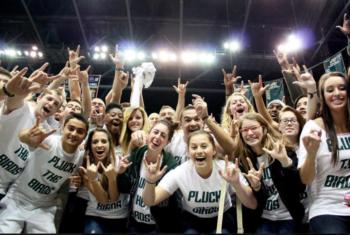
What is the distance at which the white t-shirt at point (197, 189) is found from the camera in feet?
8.71

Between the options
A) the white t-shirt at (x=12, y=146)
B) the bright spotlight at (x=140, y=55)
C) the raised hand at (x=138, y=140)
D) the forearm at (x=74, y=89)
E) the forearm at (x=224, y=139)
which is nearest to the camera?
the white t-shirt at (x=12, y=146)

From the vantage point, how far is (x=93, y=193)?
9.36 feet

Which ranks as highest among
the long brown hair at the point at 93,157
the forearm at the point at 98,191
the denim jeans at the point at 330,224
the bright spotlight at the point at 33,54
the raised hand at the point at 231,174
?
the bright spotlight at the point at 33,54

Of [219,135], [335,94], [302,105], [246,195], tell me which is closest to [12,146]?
[219,135]

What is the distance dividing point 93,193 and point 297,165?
60.9 inches

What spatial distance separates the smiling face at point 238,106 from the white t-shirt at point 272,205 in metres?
0.95

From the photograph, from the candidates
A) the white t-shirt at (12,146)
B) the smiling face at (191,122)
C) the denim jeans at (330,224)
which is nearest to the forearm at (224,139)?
the smiling face at (191,122)

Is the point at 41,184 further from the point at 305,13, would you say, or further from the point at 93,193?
the point at 305,13

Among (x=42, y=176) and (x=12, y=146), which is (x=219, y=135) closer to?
(x=42, y=176)

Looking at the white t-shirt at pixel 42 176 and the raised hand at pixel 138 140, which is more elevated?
the raised hand at pixel 138 140

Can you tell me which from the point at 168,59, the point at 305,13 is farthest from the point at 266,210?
the point at 168,59

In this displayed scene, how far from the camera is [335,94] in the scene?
245 centimetres

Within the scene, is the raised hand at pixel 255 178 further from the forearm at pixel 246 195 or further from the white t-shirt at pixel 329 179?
the white t-shirt at pixel 329 179

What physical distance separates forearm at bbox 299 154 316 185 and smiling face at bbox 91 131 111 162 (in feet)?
5.00
